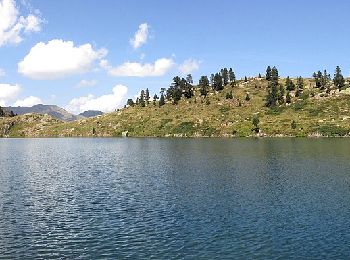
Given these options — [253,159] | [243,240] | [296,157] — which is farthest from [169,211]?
[296,157]

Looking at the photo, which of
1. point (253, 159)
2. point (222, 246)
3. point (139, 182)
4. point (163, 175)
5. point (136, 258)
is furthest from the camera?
point (253, 159)

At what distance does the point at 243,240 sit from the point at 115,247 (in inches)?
547

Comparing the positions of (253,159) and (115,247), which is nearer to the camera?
(115,247)

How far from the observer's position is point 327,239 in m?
43.2

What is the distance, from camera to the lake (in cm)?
4053

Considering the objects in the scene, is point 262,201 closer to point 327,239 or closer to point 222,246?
point 327,239

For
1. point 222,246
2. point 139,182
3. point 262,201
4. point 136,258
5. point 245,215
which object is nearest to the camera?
point 136,258

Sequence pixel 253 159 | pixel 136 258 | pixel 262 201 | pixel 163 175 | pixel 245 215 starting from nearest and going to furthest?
pixel 136 258, pixel 245 215, pixel 262 201, pixel 163 175, pixel 253 159

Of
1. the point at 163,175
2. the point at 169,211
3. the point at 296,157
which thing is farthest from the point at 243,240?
the point at 296,157

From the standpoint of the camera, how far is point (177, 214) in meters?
54.8

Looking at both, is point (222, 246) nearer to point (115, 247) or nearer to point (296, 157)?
point (115, 247)

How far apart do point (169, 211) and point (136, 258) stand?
19.2 m

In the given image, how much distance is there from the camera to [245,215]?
54.1 metres

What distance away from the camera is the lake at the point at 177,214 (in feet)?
133
